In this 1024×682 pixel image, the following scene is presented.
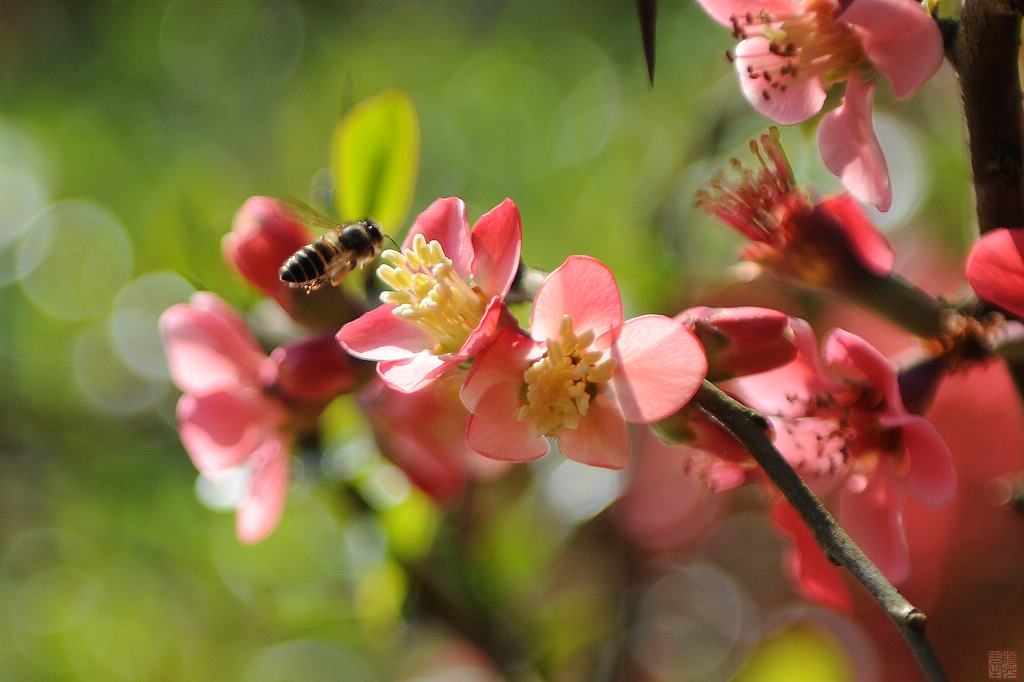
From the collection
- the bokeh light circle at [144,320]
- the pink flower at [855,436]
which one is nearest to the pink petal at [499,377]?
the pink flower at [855,436]

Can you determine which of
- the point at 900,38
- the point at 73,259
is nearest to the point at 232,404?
the point at 900,38

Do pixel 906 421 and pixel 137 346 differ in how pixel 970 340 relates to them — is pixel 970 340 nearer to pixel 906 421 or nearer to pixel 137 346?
pixel 906 421

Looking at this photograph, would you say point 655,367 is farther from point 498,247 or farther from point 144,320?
point 144,320

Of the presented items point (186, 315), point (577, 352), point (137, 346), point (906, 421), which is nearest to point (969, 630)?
point (906, 421)

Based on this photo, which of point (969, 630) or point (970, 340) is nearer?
point (970, 340)

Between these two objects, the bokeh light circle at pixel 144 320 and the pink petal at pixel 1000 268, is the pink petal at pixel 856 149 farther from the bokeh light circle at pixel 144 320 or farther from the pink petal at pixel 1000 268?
the bokeh light circle at pixel 144 320

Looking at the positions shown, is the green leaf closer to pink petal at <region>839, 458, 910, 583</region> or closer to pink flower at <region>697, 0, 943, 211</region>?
pink flower at <region>697, 0, 943, 211</region>

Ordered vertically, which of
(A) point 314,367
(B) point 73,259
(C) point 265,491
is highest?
(A) point 314,367
